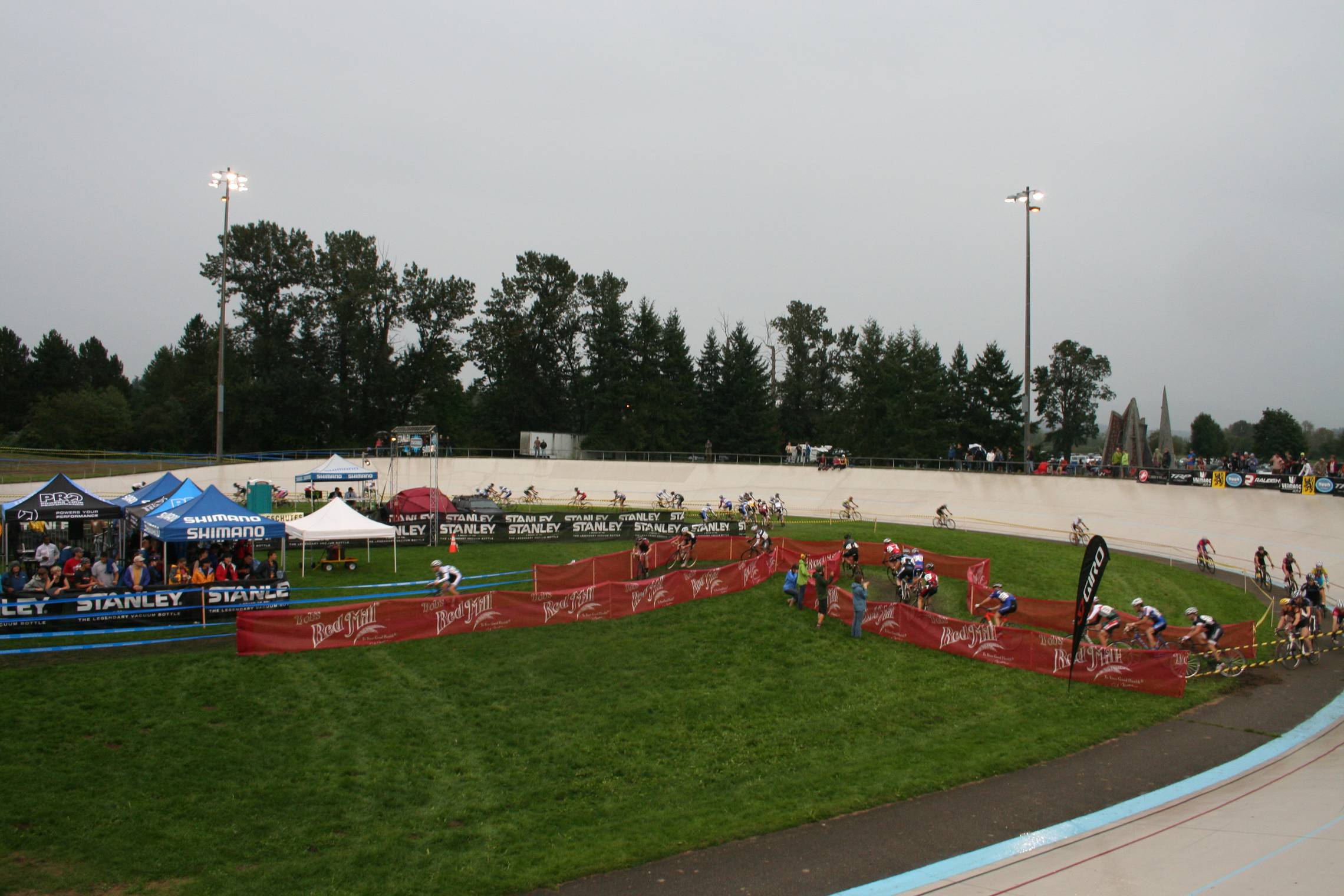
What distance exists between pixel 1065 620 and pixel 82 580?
24.9 metres

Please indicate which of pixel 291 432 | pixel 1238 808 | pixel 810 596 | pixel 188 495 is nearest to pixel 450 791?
pixel 1238 808

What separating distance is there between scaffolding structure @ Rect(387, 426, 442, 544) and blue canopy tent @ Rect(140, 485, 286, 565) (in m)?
9.66

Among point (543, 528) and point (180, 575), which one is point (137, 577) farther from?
point (543, 528)

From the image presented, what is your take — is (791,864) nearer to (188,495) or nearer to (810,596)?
(810,596)

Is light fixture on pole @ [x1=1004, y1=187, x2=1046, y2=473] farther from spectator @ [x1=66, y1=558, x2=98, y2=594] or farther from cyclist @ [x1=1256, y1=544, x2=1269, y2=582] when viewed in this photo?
spectator @ [x1=66, y1=558, x2=98, y2=594]

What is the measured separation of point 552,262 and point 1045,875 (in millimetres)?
82291

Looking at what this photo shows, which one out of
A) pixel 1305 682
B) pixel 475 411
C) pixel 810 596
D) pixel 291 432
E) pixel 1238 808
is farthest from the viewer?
pixel 475 411

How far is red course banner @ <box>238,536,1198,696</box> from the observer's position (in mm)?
18000

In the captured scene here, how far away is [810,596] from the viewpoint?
2395 cm

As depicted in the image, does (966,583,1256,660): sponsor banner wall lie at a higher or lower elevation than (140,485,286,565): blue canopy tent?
lower

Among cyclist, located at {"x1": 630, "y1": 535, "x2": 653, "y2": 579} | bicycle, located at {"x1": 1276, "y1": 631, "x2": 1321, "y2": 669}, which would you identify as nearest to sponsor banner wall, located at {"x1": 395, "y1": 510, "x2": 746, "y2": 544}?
cyclist, located at {"x1": 630, "y1": 535, "x2": 653, "y2": 579}

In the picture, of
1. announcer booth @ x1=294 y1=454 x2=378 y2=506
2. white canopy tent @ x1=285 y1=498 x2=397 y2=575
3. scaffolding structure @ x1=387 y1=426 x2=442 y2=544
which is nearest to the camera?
white canopy tent @ x1=285 y1=498 x2=397 y2=575

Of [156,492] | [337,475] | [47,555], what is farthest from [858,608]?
[337,475]

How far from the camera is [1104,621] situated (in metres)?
20.5
